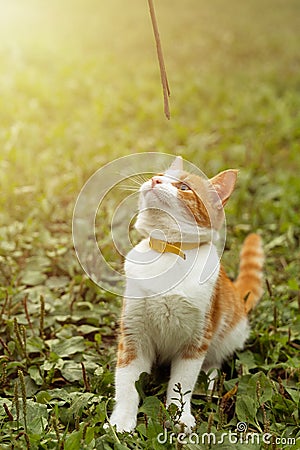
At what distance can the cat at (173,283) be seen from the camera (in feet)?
7.22

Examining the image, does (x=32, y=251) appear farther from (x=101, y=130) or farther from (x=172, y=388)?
(x=101, y=130)

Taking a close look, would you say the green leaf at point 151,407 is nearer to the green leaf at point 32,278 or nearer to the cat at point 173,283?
the cat at point 173,283

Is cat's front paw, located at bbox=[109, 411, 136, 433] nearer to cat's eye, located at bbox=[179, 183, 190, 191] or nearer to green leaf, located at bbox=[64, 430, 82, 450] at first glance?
green leaf, located at bbox=[64, 430, 82, 450]

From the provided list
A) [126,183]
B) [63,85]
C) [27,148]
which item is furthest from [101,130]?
[126,183]

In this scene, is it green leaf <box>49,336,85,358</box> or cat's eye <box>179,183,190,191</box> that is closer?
cat's eye <box>179,183,190,191</box>

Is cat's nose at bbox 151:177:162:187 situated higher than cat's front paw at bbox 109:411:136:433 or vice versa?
cat's nose at bbox 151:177:162:187

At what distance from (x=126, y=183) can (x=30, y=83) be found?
144 inches

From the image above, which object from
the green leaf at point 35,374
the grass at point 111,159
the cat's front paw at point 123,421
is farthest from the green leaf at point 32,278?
the cat's front paw at point 123,421

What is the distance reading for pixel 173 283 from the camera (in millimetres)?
2199

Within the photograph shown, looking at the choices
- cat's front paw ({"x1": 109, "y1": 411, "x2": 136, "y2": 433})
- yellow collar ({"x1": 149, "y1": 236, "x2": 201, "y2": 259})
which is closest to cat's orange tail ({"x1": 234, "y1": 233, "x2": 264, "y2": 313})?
yellow collar ({"x1": 149, "y1": 236, "x2": 201, "y2": 259})

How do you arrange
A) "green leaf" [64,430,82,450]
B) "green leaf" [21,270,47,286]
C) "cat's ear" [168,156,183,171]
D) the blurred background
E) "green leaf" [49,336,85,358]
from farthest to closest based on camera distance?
the blurred background, "green leaf" [21,270,47,286], "green leaf" [49,336,85,358], "cat's ear" [168,156,183,171], "green leaf" [64,430,82,450]

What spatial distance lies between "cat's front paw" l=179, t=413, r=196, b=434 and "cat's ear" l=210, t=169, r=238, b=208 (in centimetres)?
72

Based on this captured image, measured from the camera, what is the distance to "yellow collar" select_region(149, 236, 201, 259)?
7.36 feet

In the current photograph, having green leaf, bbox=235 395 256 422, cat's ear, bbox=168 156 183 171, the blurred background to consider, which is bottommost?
green leaf, bbox=235 395 256 422
